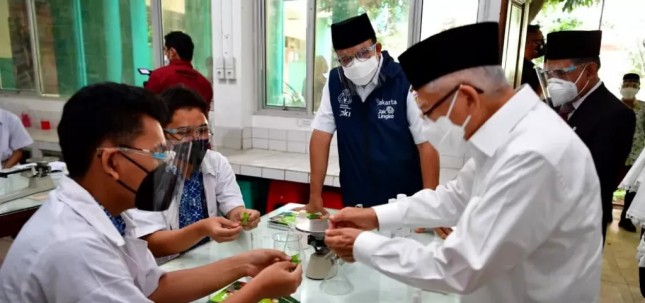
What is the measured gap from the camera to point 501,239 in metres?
0.86

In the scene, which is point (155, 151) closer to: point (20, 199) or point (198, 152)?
point (198, 152)

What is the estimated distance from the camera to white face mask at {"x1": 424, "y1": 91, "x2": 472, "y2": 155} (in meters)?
1.01

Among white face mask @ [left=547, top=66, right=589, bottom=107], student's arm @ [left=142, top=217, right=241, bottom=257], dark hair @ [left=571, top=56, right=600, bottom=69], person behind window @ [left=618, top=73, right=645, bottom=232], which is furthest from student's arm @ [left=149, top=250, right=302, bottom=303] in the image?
person behind window @ [left=618, top=73, right=645, bottom=232]

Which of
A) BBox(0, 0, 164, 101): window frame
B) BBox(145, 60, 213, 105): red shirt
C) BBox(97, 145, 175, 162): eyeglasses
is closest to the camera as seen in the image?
BBox(97, 145, 175, 162): eyeglasses

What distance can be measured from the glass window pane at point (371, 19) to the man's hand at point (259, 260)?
2235mm

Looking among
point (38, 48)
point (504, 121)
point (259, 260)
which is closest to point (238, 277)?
point (259, 260)

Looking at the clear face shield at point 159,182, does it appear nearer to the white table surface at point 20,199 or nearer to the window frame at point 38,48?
the white table surface at point 20,199

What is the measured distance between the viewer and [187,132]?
1.58 meters

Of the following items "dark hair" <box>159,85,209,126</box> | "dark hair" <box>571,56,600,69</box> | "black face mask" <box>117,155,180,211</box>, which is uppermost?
"dark hair" <box>571,56,600,69</box>

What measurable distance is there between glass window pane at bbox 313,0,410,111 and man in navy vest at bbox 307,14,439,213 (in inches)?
48.2

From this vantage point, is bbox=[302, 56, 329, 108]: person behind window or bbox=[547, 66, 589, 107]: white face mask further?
bbox=[302, 56, 329, 108]: person behind window

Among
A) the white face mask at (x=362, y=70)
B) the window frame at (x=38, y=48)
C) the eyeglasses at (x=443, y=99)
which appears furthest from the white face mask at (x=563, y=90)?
the window frame at (x=38, y=48)

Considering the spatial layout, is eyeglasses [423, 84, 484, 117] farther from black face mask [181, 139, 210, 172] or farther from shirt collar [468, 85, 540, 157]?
black face mask [181, 139, 210, 172]

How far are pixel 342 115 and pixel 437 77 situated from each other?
1.10m
